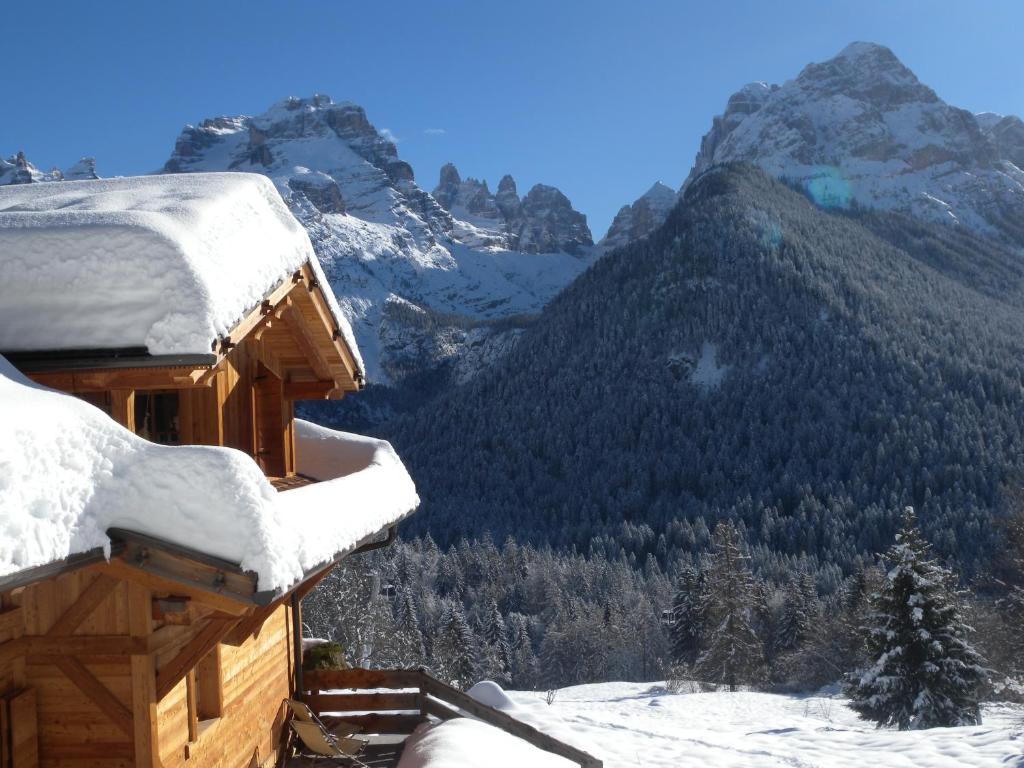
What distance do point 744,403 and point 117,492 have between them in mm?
117352

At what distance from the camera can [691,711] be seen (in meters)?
21.7

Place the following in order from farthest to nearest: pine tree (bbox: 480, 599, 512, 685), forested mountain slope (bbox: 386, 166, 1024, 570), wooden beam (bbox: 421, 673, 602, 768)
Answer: forested mountain slope (bbox: 386, 166, 1024, 570), pine tree (bbox: 480, 599, 512, 685), wooden beam (bbox: 421, 673, 602, 768)

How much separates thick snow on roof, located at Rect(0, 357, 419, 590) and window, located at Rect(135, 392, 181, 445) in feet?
5.30

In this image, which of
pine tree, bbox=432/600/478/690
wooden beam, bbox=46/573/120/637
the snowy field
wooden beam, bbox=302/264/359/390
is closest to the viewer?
wooden beam, bbox=46/573/120/637

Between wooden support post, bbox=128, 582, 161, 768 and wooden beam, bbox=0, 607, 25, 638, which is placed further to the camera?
wooden support post, bbox=128, 582, 161, 768

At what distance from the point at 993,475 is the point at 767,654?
55021 mm

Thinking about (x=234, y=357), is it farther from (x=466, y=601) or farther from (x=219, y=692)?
(x=466, y=601)

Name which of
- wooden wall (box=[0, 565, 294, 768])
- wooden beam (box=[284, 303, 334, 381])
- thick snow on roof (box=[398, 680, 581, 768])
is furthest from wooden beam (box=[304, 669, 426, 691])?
wooden wall (box=[0, 565, 294, 768])

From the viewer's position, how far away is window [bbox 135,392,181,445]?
5.90 metres

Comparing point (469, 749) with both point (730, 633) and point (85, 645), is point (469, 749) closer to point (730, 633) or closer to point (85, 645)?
point (85, 645)

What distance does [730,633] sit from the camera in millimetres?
39375

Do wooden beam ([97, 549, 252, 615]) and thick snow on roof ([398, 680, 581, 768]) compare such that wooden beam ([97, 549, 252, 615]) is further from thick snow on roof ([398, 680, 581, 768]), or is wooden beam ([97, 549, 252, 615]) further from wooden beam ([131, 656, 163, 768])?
thick snow on roof ([398, 680, 581, 768])

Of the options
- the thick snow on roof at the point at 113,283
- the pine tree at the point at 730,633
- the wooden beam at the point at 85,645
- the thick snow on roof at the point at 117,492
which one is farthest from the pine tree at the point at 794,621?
the thick snow on roof at the point at 117,492

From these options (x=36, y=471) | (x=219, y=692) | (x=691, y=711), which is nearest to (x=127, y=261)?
(x=36, y=471)
